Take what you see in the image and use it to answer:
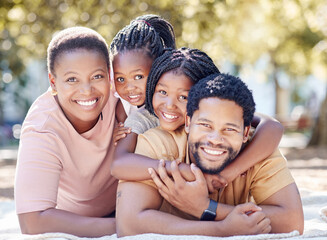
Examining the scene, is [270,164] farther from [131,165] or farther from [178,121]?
[131,165]

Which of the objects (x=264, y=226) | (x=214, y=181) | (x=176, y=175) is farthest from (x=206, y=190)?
(x=264, y=226)

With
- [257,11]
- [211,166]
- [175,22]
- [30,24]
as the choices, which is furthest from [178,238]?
[257,11]

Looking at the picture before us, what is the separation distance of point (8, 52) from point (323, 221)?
1816cm

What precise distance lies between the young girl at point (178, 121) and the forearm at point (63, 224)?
0.41 m

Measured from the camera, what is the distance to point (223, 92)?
288cm

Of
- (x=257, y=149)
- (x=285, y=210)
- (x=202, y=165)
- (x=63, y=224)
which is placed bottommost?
(x=63, y=224)

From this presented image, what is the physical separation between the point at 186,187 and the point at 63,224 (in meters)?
0.91

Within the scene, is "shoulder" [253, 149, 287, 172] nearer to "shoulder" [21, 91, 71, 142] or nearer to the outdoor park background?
"shoulder" [21, 91, 71, 142]

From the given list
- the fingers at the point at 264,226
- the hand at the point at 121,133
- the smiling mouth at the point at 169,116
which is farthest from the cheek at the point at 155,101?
the fingers at the point at 264,226

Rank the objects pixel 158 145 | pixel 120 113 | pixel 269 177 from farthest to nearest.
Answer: pixel 120 113
pixel 158 145
pixel 269 177

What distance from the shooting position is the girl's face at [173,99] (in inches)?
126

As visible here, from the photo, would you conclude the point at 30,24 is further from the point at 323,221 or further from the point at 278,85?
the point at 278,85

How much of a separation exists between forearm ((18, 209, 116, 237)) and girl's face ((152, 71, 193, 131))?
806mm

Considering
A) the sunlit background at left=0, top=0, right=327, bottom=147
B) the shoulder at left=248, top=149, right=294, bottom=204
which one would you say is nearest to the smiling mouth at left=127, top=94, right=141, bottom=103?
the shoulder at left=248, top=149, right=294, bottom=204
